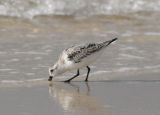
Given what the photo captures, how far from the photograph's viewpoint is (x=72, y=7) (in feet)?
45.7

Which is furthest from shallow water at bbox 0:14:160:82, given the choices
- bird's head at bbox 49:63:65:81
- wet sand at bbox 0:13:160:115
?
bird's head at bbox 49:63:65:81

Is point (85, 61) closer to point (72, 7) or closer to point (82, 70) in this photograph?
point (82, 70)

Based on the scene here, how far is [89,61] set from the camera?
780 centimetres

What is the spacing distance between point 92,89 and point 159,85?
0.94 metres

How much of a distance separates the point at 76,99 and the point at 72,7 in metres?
7.42

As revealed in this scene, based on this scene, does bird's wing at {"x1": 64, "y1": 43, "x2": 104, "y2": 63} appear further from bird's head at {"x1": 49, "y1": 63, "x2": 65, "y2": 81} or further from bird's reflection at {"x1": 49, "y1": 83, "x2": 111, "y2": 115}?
bird's reflection at {"x1": 49, "y1": 83, "x2": 111, "y2": 115}

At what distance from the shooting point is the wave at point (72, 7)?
516 inches

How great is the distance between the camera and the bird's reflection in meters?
6.18

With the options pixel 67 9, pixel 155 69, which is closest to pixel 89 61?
pixel 155 69

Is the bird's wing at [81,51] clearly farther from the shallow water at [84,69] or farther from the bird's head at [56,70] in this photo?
the shallow water at [84,69]

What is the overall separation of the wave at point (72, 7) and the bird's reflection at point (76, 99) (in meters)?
5.80

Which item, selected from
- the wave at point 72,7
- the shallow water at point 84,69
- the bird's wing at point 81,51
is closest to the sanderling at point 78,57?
the bird's wing at point 81,51

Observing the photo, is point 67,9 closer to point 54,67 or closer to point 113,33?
point 113,33

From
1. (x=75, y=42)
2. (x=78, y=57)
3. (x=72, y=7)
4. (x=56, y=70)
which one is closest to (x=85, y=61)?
(x=78, y=57)
